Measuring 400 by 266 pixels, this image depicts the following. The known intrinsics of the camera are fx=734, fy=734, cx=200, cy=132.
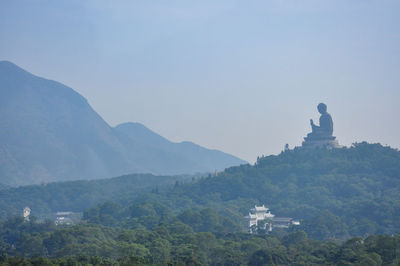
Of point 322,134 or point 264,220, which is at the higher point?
point 322,134

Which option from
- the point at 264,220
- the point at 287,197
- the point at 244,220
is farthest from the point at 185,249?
the point at 287,197

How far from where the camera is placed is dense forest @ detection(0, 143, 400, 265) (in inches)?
1885

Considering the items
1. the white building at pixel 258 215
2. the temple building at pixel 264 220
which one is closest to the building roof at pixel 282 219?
the temple building at pixel 264 220

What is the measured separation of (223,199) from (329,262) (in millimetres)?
50579

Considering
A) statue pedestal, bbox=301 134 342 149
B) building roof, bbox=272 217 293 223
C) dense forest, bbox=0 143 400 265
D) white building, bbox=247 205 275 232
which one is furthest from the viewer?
statue pedestal, bbox=301 134 342 149

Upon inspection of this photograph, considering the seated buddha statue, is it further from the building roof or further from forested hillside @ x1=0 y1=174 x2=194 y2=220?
the building roof

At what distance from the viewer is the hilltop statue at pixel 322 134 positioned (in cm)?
10175

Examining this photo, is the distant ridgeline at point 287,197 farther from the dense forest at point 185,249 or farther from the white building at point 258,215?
the dense forest at point 185,249

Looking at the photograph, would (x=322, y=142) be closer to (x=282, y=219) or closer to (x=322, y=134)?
(x=322, y=134)

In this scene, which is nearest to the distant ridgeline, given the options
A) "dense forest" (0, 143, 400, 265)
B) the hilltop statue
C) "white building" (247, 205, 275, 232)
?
"dense forest" (0, 143, 400, 265)

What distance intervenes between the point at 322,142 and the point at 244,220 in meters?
29.7

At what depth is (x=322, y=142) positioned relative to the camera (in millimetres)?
104250

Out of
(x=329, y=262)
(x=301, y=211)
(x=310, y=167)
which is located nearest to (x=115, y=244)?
(x=329, y=262)

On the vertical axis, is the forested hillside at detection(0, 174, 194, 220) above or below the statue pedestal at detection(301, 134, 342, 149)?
below
